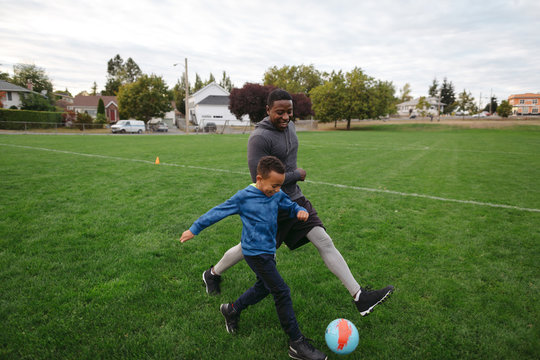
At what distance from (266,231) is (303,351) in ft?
A: 3.16

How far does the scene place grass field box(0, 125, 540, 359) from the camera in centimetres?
259

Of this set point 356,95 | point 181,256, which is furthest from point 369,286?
point 356,95

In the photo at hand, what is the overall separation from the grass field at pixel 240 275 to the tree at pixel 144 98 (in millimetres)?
45940

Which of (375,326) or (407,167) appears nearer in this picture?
(375,326)

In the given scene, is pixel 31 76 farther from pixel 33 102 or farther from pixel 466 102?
pixel 466 102

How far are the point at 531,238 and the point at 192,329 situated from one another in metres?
5.34

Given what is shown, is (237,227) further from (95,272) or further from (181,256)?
(95,272)

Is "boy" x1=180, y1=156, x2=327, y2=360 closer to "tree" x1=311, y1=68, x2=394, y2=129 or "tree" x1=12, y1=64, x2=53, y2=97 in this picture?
"tree" x1=311, y1=68, x2=394, y2=129

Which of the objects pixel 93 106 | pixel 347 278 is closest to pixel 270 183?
pixel 347 278

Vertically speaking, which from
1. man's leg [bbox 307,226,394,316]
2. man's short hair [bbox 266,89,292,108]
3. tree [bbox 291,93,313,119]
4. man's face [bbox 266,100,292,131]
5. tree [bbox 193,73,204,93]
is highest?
tree [bbox 193,73,204,93]

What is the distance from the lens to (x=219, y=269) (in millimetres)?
3234

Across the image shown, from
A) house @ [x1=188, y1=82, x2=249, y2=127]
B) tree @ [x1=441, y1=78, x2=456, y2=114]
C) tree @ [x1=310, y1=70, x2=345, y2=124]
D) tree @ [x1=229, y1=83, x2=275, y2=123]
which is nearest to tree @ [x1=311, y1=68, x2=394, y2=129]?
tree @ [x1=310, y1=70, x2=345, y2=124]

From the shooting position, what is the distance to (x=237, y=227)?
5.24 m

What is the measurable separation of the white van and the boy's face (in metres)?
40.5
